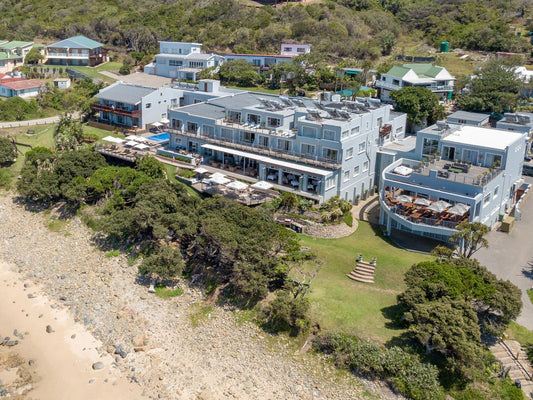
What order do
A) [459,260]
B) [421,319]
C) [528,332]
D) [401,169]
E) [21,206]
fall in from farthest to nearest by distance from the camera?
[21,206] → [401,169] → [459,260] → [528,332] → [421,319]

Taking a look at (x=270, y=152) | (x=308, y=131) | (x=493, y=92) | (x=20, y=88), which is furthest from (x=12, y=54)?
(x=493, y=92)

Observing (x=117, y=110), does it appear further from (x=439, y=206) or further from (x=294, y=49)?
(x=439, y=206)

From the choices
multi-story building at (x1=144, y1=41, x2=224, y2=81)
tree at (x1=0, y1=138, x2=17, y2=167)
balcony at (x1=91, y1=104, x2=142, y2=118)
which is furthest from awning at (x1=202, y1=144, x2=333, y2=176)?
multi-story building at (x1=144, y1=41, x2=224, y2=81)


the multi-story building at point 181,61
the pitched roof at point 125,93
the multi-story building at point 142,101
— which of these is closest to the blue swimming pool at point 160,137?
the multi-story building at point 142,101

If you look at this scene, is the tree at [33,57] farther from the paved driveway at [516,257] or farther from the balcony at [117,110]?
the paved driveway at [516,257]

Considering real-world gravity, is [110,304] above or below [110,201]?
below

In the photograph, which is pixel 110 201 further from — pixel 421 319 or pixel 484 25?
pixel 484 25

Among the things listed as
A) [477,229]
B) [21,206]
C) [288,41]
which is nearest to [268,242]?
[477,229]
